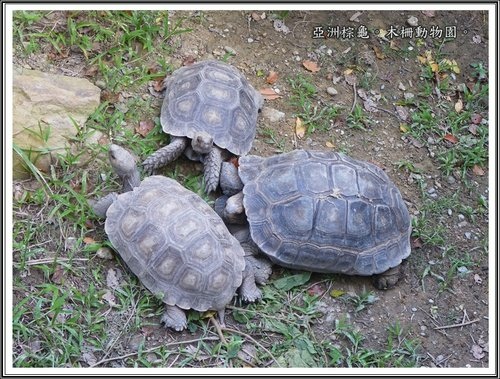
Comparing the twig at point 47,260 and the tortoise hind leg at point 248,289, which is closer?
the twig at point 47,260

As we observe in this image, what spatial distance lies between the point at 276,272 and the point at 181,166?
123cm

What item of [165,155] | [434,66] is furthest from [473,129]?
[165,155]

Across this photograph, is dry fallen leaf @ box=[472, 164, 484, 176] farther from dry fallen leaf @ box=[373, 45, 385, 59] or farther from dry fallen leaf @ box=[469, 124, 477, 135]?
dry fallen leaf @ box=[373, 45, 385, 59]

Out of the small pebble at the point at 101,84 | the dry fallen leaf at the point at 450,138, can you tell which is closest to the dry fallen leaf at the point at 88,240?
the small pebble at the point at 101,84

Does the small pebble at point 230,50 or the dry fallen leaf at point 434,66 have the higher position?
the small pebble at point 230,50

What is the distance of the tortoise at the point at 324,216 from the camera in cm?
436

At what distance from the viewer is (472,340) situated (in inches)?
174

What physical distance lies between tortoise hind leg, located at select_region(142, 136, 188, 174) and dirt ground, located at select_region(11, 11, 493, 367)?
0.61 meters

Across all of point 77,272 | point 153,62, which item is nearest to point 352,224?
point 77,272

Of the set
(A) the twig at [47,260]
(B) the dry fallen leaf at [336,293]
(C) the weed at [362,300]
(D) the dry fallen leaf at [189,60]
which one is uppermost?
(D) the dry fallen leaf at [189,60]

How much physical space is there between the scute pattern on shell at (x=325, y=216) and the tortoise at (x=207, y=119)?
1.39 feet

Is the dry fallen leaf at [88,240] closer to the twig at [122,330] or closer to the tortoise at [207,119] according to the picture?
the twig at [122,330]

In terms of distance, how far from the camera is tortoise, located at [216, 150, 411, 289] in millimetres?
4363

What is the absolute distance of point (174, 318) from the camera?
13.4 feet
